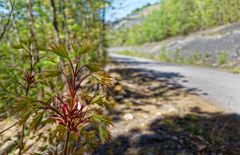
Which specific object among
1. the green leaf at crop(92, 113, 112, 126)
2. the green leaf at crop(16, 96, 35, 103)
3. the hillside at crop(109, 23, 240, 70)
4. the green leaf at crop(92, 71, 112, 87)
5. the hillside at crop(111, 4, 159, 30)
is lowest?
the hillside at crop(109, 23, 240, 70)

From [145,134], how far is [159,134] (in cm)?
25

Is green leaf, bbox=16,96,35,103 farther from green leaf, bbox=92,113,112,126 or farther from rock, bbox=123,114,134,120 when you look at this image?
rock, bbox=123,114,134,120

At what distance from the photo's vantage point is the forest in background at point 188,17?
38500 mm

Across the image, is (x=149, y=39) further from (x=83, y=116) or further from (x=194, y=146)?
(x=83, y=116)

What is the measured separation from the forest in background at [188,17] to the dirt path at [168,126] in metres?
27.8

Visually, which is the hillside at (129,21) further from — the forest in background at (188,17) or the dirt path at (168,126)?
the forest in background at (188,17)

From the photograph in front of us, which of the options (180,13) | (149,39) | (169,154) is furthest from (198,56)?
(149,39)

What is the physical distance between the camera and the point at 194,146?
509 centimetres

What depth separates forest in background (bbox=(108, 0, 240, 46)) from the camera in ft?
126

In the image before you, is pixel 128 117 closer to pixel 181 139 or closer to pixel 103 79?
pixel 181 139

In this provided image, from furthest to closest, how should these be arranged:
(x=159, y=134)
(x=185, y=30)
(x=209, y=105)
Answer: (x=185, y=30) < (x=209, y=105) < (x=159, y=134)

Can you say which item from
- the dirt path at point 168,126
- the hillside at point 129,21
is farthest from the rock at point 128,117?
the hillside at point 129,21

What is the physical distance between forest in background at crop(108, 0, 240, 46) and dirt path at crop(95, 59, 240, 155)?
→ 27.8 metres

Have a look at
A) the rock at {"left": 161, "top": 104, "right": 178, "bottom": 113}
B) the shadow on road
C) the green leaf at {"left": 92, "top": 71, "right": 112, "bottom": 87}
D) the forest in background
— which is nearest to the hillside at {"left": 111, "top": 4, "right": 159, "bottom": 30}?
the rock at {"left": 161, "top": 104, "right": 178, "bottom": 113}
